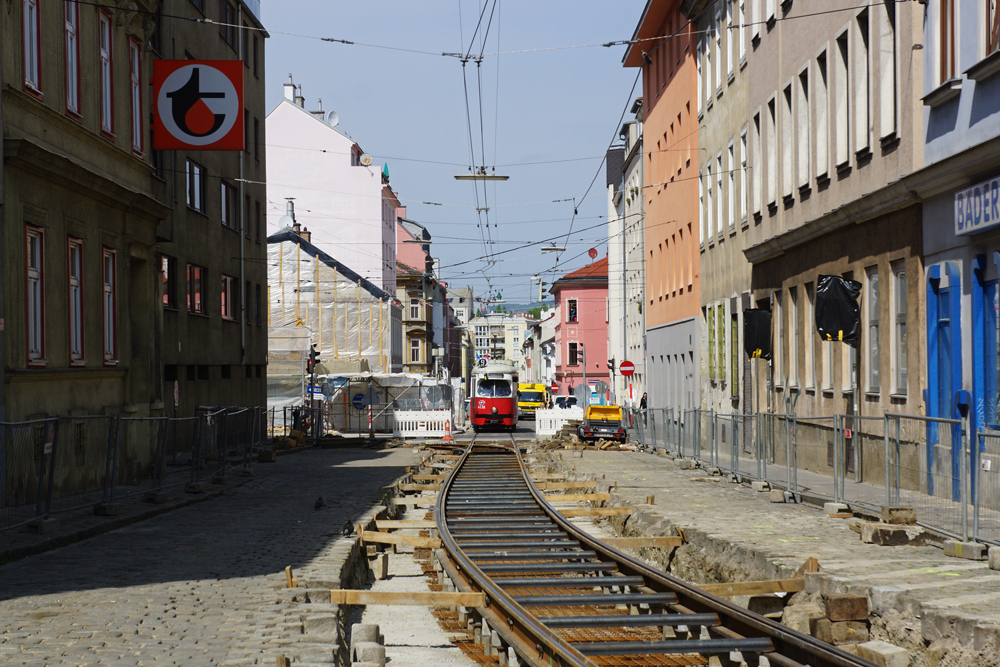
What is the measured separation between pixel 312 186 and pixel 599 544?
71.3 m

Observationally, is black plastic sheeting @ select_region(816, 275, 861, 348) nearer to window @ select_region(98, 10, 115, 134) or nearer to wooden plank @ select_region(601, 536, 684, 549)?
wooden plank @ select_region(601, 536, 684, 549)

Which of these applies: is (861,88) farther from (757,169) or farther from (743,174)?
(743,174)

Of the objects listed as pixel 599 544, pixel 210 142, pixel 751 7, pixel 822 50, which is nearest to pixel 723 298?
pixel 751 7

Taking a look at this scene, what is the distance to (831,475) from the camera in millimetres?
16125

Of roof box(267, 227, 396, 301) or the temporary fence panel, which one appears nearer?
the temporary fence panel

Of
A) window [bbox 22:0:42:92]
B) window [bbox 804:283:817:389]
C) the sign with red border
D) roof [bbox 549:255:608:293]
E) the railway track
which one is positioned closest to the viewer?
the railway track

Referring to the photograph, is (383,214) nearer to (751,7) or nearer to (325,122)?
(325,122)

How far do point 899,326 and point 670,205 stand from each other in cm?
2605

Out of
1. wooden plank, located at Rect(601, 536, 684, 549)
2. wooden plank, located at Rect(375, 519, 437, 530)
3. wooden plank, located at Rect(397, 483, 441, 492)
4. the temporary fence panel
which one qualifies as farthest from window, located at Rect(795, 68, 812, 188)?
the temporary fence panel

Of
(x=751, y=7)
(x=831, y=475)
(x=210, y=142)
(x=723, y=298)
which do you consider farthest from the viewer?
(x=723, y=298)

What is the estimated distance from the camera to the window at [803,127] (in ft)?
80.4

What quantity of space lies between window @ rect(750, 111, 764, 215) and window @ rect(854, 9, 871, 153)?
8.22 meters

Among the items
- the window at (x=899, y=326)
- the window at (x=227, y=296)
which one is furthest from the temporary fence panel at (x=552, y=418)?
the window at (x=899, y=326)

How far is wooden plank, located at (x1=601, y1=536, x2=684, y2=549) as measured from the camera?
13383 mm
